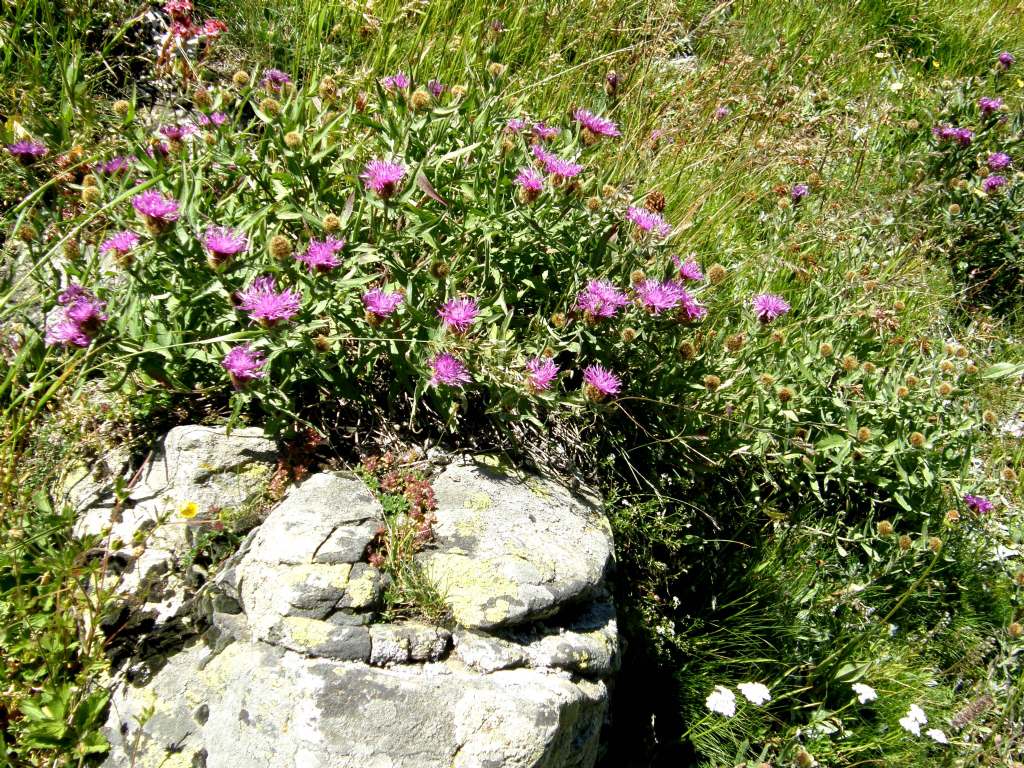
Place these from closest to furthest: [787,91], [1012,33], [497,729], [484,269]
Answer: [497,729]
[484,269]
[787,91]
[1012,33]

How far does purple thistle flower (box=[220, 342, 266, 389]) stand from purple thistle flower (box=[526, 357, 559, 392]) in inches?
31.7

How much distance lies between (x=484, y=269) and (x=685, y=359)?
813mm

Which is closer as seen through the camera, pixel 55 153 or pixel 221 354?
pixel 221 354

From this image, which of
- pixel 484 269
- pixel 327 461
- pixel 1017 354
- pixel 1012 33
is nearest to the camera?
pixel 327 461

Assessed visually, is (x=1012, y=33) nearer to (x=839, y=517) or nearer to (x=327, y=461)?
(x=839, y=517)

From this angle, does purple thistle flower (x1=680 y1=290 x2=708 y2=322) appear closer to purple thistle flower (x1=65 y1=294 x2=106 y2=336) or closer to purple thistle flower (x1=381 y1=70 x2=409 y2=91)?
purple thistle flower (x1=381 y1=70 x2=409 y2=91)

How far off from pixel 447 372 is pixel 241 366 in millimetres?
601

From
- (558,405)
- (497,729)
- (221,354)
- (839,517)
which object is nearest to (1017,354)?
(839,517)

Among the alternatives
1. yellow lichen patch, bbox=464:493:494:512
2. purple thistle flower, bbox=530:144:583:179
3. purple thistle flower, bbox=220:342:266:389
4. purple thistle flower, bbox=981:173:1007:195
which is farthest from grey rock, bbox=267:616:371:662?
purple thistle flower, bbox=981:173:1007:195

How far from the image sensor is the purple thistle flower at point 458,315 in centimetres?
246

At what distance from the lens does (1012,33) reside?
21.2 ft

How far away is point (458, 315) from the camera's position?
2.45 m

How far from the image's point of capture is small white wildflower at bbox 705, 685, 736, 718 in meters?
2.58

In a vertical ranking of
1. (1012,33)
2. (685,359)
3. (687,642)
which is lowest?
(687,642)
